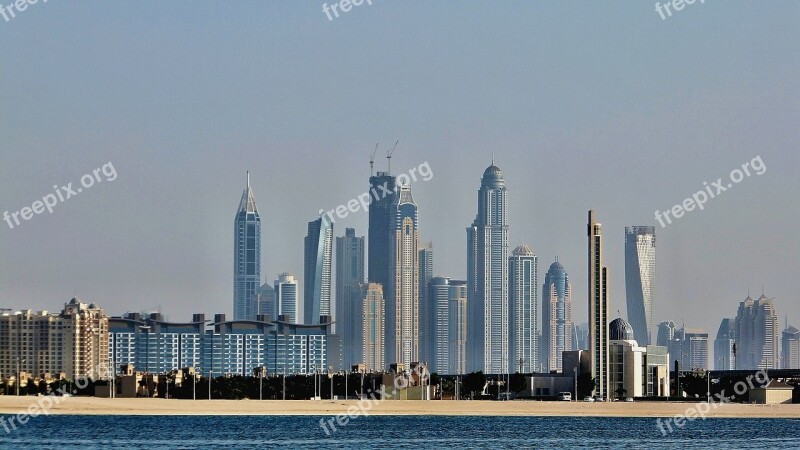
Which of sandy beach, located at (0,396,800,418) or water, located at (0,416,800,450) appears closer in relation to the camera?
water, located at (0,416,800,450)

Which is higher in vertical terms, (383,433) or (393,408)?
(383,433)

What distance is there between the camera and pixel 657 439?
378ft

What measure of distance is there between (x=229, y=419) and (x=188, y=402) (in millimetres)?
28901

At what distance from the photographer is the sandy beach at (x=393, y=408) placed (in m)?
160

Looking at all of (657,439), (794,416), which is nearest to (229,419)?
(657,439)

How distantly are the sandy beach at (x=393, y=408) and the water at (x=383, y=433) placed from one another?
8.41 m

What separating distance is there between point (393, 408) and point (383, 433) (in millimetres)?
50531

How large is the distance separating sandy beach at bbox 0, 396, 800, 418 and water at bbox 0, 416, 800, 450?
8.41m

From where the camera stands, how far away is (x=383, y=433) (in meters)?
121

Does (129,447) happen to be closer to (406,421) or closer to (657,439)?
(657,439)

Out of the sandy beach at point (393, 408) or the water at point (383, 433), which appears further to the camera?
the sandy beach at point (393, 408)

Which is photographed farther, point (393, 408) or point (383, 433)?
point (393, 408)

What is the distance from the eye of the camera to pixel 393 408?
171500 mm

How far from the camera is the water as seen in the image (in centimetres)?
10369
